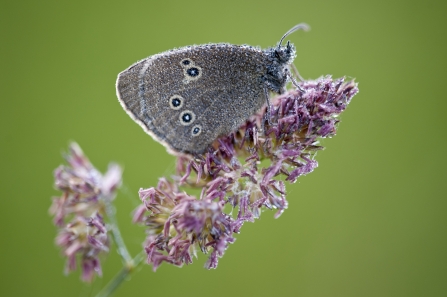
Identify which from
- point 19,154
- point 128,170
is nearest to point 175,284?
point 128,170

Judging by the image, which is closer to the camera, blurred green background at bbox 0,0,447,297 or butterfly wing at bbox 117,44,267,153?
butterfly wing at bbox 117,44,267,153

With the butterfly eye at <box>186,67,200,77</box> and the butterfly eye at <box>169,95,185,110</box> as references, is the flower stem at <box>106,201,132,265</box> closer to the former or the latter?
the butterfly eye at <box>169,95,185,110</box>

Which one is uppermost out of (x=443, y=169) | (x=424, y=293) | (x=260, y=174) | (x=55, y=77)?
(x=55, y=77)

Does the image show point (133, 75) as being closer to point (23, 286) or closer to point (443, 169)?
point (23, 286)

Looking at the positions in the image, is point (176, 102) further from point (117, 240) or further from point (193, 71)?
point (117, 240)

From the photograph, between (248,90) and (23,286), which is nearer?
(248,90)

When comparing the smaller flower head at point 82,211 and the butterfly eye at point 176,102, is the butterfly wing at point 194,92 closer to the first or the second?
the butterfly eye at point 176,102

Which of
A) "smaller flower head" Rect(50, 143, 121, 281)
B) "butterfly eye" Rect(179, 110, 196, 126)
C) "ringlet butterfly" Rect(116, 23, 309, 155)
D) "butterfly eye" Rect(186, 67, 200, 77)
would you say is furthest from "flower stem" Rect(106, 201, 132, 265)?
"butterfly eye" Rect(186, 67, 200, 77)
